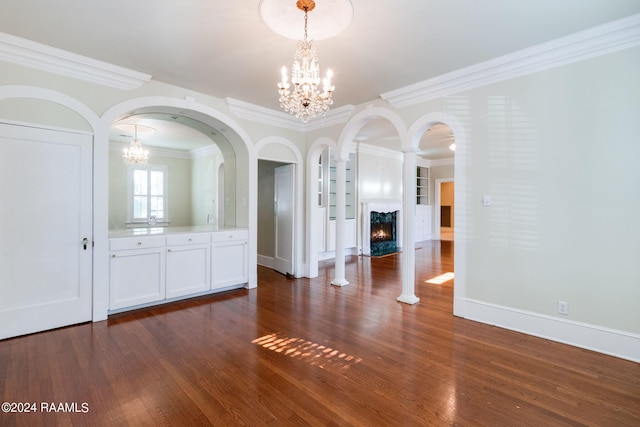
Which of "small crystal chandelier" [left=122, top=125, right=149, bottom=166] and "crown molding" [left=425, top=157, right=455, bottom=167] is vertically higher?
"crown molding" [left=425, top=157, right=455, bottom=167]

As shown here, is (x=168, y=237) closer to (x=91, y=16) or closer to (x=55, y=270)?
(x=55, y=270)

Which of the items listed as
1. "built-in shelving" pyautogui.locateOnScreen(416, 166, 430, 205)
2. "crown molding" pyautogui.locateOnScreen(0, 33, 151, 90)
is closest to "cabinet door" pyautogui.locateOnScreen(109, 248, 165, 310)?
"crown molding" pyautogui.locateOnScreen(0, 33, 151, 90)

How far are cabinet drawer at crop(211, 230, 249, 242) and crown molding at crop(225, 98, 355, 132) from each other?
1.80 m

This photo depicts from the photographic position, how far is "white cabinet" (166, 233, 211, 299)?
404cm

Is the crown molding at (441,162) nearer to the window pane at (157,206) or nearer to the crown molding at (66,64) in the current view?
the window pane at (157,206)

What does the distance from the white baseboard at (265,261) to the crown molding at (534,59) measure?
13.0 feet

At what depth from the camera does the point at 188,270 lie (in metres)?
4.20

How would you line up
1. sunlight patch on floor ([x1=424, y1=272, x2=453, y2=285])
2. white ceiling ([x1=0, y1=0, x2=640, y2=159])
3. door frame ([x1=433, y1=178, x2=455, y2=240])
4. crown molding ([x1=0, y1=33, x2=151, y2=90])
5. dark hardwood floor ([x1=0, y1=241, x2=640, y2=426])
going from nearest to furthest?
dark hardwood floor ([x1=0, y1=241, x2=640, y2=426])
white ceiling ([x1=0, y1=0, x2=640, y2=159])
crown molding ([x1=0, y1=33, x2=151, y2=90])
sunlight patch on floor ([x1=424, y1=272, x2=453, y2=285])
door frame ([x1=433, y1=178, x2=455, y2=240])

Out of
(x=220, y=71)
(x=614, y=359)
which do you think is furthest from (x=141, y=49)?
(x=614, y=359)

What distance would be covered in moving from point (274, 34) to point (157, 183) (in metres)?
6.85

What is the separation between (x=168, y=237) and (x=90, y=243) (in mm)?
834

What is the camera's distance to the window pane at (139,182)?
7.82 meters

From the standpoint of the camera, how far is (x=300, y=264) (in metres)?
5.51

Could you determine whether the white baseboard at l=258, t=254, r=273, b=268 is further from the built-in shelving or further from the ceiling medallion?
the built-in shelving
